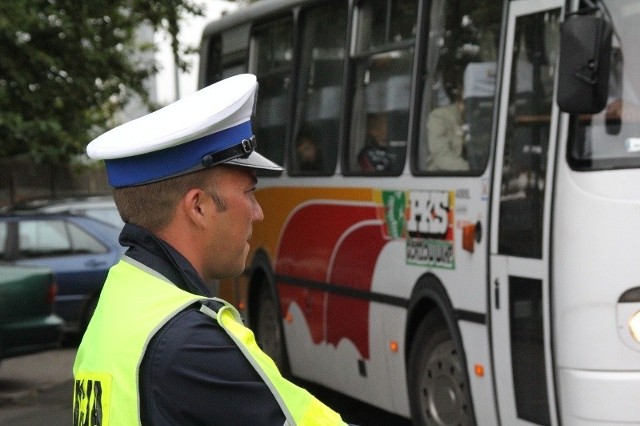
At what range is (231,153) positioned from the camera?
8.40 feet

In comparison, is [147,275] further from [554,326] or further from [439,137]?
[439,137]

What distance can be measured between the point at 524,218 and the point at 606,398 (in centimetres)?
118

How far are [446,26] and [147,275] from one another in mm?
6958

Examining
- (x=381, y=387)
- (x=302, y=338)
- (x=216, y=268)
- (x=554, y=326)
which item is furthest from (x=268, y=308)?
(x=216, y=268)

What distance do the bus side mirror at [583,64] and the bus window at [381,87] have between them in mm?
2859

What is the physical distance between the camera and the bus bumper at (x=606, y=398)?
687 cm

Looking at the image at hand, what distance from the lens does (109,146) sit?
100 inches

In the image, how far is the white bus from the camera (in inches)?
277

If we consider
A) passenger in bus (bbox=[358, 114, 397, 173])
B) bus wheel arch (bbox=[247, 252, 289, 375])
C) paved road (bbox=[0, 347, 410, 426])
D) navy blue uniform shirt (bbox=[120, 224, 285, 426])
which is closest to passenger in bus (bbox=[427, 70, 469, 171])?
passenger in bus (bbox=[358, 114, 397, 173])

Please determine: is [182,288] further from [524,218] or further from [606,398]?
[524,218]

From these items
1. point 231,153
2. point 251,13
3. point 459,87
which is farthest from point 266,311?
point 231,153

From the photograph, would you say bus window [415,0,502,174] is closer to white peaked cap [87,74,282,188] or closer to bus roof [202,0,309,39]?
bus roof [202,0,309,39]

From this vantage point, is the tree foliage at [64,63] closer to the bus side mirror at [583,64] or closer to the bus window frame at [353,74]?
the bus window frame at [353,74]

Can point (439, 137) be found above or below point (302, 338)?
above
